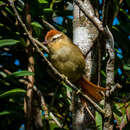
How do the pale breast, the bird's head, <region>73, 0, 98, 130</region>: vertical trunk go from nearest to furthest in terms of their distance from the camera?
1. <region>73, 0, 98, 130</region>: vertical trunk
2. the pale breast
3. the bird's head

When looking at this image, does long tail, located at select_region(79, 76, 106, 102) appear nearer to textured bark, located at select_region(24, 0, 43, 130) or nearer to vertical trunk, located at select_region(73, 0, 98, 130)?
vertical trunk, located at select_region(73, 0, 98, 130)

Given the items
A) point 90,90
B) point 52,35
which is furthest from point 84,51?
point 52,35

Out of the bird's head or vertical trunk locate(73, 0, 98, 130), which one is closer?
vertical trunk locate(73, 0, 98, 130)

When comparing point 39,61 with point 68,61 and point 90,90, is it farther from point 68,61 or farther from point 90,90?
point 90,90

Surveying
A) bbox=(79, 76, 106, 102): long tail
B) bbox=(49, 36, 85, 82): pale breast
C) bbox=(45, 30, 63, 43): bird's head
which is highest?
bbox=(45, 30, 63, 43): bird's head

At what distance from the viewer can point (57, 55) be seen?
2211 mm

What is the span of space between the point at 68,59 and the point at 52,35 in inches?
9.0

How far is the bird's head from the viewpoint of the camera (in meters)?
2.22

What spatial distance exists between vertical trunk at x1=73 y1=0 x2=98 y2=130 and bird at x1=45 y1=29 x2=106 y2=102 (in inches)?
4.9

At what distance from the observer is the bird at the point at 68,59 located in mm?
2043

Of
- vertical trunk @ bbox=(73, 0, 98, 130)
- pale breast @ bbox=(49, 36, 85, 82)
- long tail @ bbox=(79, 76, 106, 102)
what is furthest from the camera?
pale breast @ bbox=(49, 36, 85, 82)

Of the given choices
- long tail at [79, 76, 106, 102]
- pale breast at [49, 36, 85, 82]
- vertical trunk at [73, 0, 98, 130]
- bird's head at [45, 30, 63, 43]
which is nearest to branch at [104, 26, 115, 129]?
vertical trunk at [73, 0, 98, 130]

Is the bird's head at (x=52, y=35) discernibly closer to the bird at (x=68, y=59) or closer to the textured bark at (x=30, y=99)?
the bird at (x=68, y=59)

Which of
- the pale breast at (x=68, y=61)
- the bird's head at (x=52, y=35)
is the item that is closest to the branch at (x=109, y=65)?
the pale breast at (x=68, y=61)
